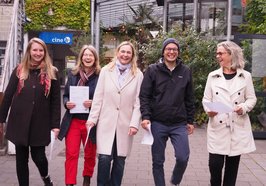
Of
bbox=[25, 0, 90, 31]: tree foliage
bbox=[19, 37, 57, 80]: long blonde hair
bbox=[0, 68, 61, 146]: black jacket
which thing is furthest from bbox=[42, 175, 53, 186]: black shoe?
bbox=[25, 0, 90, 31]: tree foliage

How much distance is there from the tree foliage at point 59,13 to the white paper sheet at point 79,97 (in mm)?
18175

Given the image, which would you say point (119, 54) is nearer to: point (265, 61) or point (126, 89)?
point (126, 89)

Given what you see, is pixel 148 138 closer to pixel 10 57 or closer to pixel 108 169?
pixel 108 169

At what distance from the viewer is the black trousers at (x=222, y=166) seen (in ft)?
18.2

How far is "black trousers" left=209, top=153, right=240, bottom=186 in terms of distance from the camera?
554 cm

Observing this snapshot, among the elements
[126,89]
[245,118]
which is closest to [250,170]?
[245,118]

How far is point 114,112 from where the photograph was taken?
571cm

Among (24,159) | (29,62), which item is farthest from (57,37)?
(24,159)

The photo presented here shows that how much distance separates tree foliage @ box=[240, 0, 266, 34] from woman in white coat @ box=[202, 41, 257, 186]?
30.4 ft

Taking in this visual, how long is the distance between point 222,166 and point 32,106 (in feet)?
7.36

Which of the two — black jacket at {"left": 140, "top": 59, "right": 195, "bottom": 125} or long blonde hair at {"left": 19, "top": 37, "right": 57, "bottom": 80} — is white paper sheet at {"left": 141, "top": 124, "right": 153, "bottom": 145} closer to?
black jacket at {"left": 140, "top": 59, "right": 195, "bottom": 125}

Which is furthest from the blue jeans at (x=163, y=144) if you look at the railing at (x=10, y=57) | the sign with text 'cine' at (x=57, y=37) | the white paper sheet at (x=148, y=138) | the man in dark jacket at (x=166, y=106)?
the sign with text 'cine' at (x=57, y=37)

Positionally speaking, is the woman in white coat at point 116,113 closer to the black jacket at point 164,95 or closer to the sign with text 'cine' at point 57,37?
the black jacket at point 164,95

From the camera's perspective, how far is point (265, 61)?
36.3ft
